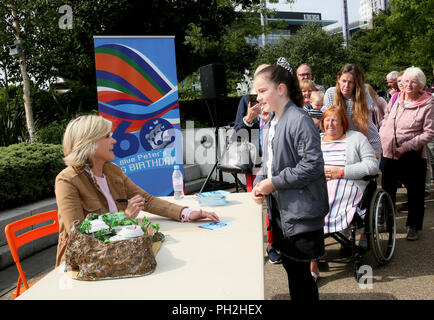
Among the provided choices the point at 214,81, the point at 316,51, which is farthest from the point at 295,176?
the point at 316,51

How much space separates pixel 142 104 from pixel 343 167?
2.29m

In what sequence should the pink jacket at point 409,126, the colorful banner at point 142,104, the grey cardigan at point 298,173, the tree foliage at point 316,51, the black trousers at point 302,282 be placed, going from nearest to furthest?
the grey cardigan at point 298,173 < the black trousers at point 302,282 < the pink jacket at point 409,126 < the colorful banner at point 142,104 < the tree foliage at point 316,51

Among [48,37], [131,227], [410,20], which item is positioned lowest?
[131,227]

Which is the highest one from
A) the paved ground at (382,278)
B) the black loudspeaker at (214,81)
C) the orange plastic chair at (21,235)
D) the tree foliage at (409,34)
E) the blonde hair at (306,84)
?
the tree foliage at (409,34)

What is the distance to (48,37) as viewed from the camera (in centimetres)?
810

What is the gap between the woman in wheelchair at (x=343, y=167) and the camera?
3.37m

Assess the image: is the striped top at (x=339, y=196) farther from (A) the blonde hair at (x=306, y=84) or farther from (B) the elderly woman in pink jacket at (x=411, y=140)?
(A) the blonde hair at (x=306, y=84)

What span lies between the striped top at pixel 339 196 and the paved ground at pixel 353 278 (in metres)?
0.46

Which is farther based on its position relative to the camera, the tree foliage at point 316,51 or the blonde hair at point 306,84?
the tree foliage at point 316,51

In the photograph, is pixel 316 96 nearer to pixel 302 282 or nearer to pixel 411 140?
pixel 411 140

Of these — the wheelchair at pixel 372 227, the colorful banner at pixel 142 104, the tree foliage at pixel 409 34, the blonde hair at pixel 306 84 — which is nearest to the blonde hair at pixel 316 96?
the blonde hair at pixel 306 84
